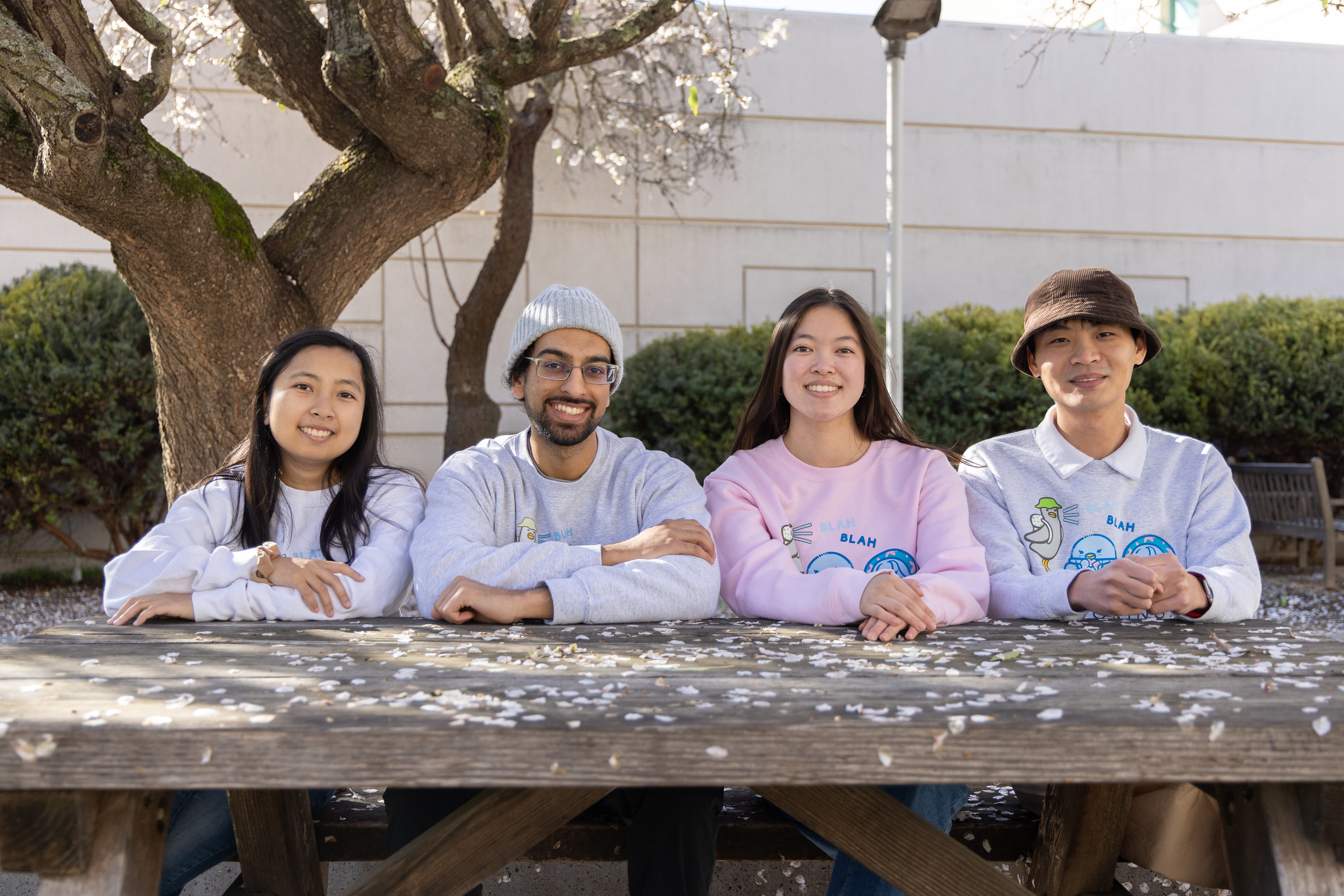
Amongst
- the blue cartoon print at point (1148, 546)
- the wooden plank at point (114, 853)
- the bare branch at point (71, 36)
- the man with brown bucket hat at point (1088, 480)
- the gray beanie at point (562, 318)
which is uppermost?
the bare branch at point (71, 36)

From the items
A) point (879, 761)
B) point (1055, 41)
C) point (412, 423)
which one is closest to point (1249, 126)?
point (1055, 41)

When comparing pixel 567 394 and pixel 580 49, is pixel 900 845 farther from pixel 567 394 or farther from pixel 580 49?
pixel 580 49

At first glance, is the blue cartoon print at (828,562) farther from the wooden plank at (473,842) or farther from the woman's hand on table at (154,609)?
the woman's hand on table at (154,609)

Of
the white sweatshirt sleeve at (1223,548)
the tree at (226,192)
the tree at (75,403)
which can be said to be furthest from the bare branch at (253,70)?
the white sweatshirt sleeve at (1223,548)

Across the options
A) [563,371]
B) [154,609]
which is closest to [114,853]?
[154,609]

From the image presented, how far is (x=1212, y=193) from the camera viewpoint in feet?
28.2

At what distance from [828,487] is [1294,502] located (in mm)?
5933

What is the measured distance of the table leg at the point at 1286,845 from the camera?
1437 mm

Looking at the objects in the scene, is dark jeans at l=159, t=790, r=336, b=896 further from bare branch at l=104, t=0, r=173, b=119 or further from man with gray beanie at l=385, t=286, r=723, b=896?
bare branch at l=104, t=0, r=173, b=119

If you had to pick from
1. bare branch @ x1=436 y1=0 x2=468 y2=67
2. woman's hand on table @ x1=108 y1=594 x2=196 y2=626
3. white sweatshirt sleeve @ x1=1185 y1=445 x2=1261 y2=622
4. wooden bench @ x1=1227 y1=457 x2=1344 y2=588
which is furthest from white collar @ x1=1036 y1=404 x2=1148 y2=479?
wooden bench @ x1=1227 y1=457 x2=1344 y2=588

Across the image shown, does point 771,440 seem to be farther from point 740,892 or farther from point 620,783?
point 620,783

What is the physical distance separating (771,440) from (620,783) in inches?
63.8

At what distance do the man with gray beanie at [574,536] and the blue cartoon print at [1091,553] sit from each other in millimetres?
910

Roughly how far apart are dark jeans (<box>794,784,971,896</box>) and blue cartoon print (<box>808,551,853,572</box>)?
0.63 metres
